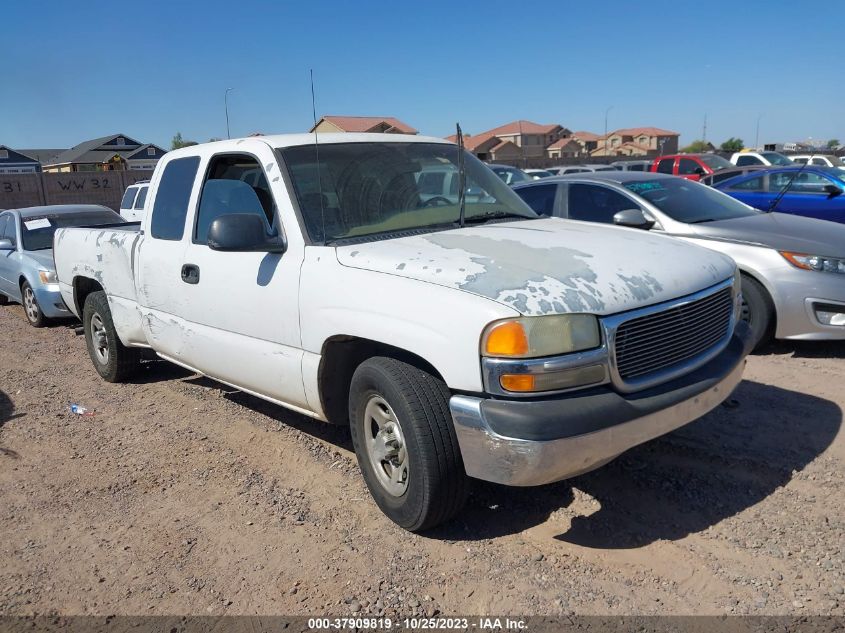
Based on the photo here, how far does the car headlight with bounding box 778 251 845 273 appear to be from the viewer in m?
5.67

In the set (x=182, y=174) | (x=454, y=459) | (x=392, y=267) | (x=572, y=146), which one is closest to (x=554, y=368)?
(x=454, y=459)

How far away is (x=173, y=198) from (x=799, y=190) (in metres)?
9.76

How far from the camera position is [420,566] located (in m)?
3.19

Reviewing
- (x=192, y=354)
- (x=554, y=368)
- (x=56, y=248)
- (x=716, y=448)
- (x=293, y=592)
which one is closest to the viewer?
(x=554, y=368)

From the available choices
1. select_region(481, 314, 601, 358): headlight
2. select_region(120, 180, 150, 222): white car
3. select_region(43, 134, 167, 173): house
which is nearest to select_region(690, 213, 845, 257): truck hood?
select_region(481, 314, 601, 358): headlight

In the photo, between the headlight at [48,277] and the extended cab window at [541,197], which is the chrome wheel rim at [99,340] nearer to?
the headlight at [48,277]

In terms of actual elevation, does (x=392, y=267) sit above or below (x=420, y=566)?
above

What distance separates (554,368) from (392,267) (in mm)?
924

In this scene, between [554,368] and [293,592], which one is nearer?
[554,368]

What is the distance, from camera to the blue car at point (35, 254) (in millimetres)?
8844

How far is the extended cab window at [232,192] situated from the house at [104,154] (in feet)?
204

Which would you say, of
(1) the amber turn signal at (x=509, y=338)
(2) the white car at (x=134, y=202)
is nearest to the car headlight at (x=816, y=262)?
(1) the amber turn signal at (x=509, y=338)

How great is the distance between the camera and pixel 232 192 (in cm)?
446

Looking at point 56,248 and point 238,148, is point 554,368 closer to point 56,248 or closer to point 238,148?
point 238,148
